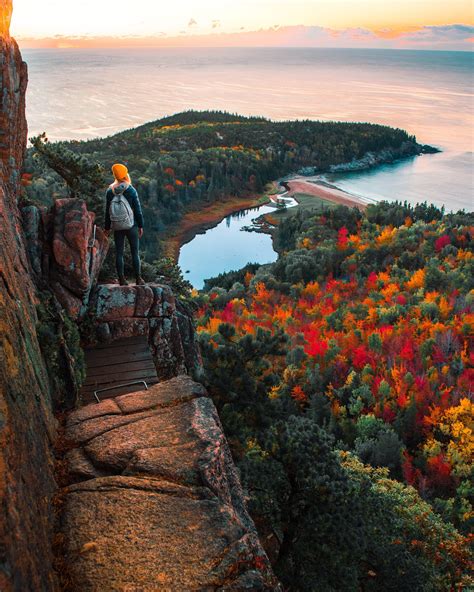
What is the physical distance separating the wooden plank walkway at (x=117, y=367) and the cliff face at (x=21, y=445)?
8.90 ft

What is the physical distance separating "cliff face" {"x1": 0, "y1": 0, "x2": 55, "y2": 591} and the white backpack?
3892 millimetres

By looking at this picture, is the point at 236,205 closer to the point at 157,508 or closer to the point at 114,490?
the point at 114,490

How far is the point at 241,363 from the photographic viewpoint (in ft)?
52.1

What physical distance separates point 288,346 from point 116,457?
2672 centimetres

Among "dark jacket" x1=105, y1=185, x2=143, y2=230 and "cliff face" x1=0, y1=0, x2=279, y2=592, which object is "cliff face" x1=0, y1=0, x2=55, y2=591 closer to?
"cliff face" x1=0, y1=0, x2=279, y2=592

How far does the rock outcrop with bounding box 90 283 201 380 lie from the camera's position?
40.2 ft

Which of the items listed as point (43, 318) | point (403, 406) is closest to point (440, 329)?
point (403, 406)

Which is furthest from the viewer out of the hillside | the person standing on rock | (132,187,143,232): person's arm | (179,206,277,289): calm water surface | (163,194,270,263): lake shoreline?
the hillside

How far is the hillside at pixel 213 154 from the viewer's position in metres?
82.5

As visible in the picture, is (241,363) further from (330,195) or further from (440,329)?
(330,195)

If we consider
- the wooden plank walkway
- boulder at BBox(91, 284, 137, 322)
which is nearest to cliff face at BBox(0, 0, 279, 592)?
the wooden plank walkway

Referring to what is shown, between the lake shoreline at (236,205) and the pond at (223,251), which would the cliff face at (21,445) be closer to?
the pond at (223,251)

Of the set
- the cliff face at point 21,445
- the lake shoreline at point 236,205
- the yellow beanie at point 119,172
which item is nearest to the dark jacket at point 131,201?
the yellow beanie at point 119,172

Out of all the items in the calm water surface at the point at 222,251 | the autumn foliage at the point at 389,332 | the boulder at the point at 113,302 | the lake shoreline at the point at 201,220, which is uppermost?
the boulder at the point at 113,302
